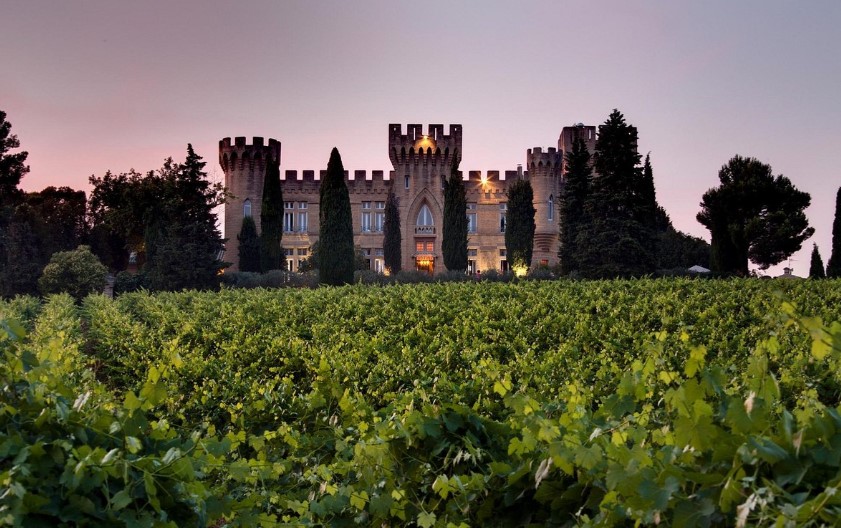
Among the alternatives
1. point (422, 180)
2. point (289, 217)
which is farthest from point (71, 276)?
point (422, 180)

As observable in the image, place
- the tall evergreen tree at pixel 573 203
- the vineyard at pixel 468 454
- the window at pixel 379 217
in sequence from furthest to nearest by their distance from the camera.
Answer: the window at pixel 379 217 → the tall evergreen tree at pixel 573 203 → the vineyard at pixel 468 454

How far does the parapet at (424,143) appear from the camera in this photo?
176 feet

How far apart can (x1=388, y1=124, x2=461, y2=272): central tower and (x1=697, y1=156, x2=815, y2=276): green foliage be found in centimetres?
1876

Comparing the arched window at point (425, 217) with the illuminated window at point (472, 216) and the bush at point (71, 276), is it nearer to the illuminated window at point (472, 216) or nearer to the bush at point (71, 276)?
the illuminated window at point (472, 216)

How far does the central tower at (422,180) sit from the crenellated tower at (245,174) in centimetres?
924

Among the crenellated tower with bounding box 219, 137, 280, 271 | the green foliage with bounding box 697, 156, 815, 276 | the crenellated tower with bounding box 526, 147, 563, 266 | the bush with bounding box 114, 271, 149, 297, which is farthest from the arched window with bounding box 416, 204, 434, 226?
the bush with bounding box 114, 271, 149, 297

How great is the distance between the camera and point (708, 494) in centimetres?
185

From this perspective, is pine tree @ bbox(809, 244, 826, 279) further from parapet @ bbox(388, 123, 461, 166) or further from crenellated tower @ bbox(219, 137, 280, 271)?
crenellated tower @ bbox(219, 137, 280, 271)

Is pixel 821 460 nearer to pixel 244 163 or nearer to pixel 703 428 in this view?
pixel 703 428

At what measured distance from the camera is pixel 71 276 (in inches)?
1264

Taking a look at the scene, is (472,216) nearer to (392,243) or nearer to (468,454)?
(392,243)

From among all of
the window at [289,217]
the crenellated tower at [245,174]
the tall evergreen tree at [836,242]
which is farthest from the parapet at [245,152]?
the tall evergreen tree at [836,242]

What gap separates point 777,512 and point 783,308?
1.81ft

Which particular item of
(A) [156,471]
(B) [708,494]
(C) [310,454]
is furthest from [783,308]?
(C) [310,454]
